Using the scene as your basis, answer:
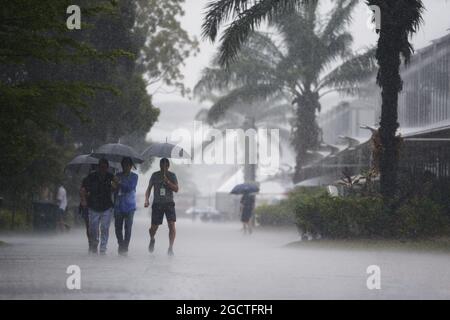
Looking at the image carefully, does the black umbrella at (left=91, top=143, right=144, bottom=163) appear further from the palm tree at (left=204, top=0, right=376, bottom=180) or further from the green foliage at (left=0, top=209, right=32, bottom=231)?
the palm tree at (left=204, top=0, right=376, bottom=180)

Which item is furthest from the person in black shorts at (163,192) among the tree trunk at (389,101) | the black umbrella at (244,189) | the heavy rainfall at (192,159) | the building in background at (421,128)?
the black umbrella at (244,189)

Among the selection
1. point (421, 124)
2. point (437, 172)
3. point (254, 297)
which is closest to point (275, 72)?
point (421, 124)

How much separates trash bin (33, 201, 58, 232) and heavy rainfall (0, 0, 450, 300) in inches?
1.6

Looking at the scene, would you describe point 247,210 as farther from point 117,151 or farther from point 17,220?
point 117,151

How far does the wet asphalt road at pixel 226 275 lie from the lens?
34.3 feet

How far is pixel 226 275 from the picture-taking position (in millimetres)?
12695

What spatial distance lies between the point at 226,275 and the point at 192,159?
1458 centimetres

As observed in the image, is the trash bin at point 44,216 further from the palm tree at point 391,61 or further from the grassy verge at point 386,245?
the palm tree at point 391,61

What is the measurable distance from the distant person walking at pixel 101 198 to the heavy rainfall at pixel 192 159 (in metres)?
0.03

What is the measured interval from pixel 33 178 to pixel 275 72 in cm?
1428

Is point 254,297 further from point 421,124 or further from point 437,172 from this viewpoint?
point 421,124

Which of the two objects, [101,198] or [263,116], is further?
[263,116]

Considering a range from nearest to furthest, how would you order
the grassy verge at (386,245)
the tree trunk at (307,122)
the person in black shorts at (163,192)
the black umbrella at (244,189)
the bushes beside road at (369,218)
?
Result: the person in black shorts at (163,192) < the grassy verge at (386,245) < the bushes beside road at (369,218) < the black umbrella at (244,189) < the tree trunk at (307,122)

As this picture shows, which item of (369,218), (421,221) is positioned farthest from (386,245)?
(421,221)
